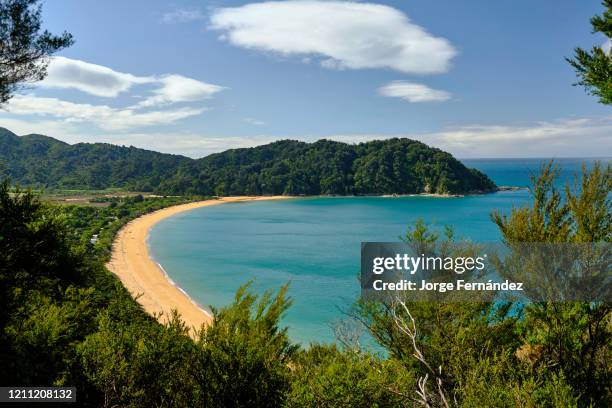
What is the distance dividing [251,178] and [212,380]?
132m

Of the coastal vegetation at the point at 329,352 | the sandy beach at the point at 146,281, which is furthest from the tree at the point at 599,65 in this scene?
the sandy beach at the point at 146,281

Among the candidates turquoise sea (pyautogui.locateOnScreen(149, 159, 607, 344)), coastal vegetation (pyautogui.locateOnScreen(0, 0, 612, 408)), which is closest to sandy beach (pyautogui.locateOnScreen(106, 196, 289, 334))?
turquoise sea (pyautogui.locateOnScreen(149, 159, 607, 344))

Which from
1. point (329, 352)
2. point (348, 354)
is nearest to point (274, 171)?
point (329, 352)

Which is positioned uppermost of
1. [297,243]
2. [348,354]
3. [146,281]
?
[348,354]

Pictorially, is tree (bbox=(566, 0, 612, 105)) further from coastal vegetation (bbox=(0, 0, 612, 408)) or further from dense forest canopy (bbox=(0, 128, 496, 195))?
dense forest canopy (bbox=(0, 128, 496, 195))

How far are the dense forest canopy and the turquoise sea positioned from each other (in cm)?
2155

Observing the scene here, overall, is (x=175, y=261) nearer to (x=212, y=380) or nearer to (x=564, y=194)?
(x=212, y=380)

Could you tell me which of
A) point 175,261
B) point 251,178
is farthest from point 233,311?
point 251,178

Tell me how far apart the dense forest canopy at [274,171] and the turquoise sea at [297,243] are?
21549mm

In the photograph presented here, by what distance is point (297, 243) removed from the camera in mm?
60969

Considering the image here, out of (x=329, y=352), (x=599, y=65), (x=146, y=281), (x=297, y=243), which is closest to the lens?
(x=599, y=65)

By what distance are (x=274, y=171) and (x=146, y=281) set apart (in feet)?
351

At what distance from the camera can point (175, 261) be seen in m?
48.8

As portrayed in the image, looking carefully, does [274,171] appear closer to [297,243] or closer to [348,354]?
[297,243]
